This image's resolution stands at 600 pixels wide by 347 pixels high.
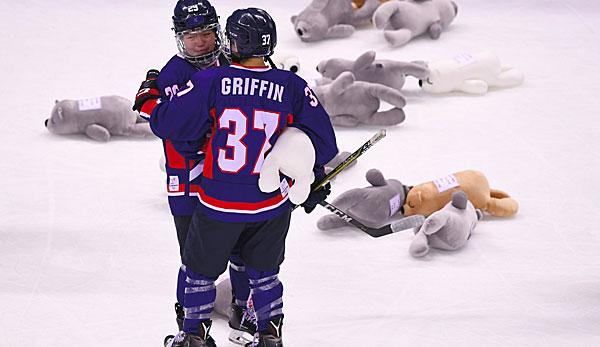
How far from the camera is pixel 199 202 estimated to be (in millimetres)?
2650

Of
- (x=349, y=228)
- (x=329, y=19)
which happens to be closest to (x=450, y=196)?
(x=349, y=228)

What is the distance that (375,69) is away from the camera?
4637 millimetres

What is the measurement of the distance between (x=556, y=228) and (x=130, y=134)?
172 centimetres

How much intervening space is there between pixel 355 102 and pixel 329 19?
118 centimetres

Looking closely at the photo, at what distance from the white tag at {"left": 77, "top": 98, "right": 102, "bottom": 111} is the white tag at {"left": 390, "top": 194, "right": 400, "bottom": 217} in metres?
1.35

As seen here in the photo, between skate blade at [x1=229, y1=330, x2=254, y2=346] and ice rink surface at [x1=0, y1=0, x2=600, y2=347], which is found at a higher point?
skate blade at [x1=229, y1=330, x2=254, y2=346]

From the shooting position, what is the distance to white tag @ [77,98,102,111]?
14.2ft

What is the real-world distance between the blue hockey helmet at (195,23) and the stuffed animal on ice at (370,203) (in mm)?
1021

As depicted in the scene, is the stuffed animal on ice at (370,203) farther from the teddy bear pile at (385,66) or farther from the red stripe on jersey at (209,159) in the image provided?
the red stripe on jersey at (209,159)

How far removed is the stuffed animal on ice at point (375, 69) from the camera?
4.61 m

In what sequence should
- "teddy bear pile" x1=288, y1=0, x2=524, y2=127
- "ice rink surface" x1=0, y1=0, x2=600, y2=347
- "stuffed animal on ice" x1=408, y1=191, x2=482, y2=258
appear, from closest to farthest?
"ice rink surface" x1=0, y1=0, x2=600, y2=347 → "stuffed animal on ice" x1=408, y1=191, x2=482, y2=258 → "teddy bear pile" x1=288, y1=0, x2=524, y2=127

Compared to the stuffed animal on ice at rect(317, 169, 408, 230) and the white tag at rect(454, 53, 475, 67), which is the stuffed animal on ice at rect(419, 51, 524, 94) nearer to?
the white tag at rect(454, 53, 475, 67)

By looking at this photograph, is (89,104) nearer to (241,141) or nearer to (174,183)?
(174,183)

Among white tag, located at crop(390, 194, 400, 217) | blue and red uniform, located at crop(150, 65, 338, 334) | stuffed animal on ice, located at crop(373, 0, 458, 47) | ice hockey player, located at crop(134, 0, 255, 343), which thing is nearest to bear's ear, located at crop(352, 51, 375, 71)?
stuffed animal on ice, located at crop(373, 0, 458, 47)
